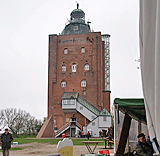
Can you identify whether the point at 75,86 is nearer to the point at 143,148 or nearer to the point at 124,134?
the point at 124,134

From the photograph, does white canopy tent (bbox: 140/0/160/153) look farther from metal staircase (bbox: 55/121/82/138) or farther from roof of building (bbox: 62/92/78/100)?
roof of building (bbox: 62/92/78/100)

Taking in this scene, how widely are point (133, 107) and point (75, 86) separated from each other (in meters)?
43.1

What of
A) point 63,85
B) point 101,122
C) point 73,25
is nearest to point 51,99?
point 63,85

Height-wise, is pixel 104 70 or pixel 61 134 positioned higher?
pixel 104 70

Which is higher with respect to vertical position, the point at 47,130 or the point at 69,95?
the point at 69,95

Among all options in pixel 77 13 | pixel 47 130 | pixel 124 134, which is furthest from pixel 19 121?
pixel 124 134

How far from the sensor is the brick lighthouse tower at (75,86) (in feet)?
150

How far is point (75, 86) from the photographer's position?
163 ft

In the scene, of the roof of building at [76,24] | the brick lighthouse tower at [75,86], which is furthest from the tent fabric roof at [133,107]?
the roof of building at [76,24]

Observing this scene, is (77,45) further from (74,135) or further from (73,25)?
(74,135)

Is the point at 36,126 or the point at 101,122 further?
the point at 36,126

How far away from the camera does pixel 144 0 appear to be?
80.3 inches

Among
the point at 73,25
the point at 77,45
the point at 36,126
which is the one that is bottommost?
the point at 36,126

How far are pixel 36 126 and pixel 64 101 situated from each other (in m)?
21.7
